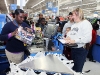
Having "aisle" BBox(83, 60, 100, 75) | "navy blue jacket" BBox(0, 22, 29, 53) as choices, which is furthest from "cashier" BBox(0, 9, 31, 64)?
"aisle" BBox(83, 60, 100, 75)

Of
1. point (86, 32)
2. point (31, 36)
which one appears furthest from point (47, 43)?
point (86, 32)

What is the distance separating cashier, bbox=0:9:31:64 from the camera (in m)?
2.24

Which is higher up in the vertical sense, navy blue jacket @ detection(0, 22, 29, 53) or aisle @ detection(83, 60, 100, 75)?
navy blue jacket @ detection(0, 22, 29, 53)

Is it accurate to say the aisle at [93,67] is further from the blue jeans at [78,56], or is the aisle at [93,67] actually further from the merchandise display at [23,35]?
the merchandise display at [23,35]

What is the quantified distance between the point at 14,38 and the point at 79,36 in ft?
3.17

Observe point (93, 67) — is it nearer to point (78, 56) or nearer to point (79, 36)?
point (78, 56)

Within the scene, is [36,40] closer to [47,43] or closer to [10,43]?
[47,43]

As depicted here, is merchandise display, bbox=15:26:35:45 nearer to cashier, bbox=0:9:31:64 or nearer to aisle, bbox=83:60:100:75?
cashier, bbox=0:9:31:64

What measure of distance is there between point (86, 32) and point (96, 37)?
308cm

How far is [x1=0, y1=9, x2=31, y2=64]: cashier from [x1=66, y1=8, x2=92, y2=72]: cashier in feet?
2.46

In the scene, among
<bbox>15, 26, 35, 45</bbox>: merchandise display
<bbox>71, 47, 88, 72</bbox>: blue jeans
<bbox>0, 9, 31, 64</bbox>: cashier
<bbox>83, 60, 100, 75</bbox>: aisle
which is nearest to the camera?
<bbox>15, 26, 35, 45</bbox>: merchandise display

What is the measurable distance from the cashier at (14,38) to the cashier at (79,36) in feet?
2.46

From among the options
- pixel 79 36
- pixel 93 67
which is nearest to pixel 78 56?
pixel 79 36

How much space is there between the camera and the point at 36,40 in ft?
9.98
